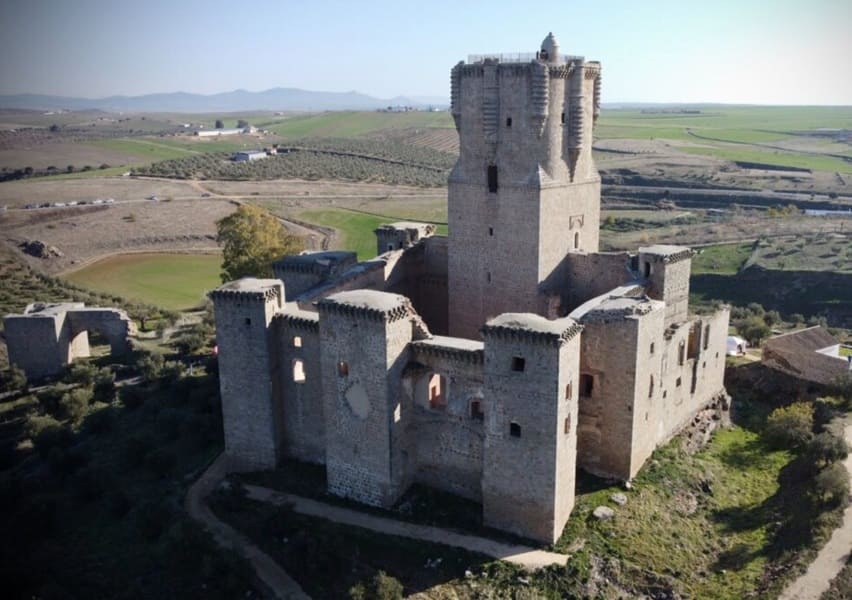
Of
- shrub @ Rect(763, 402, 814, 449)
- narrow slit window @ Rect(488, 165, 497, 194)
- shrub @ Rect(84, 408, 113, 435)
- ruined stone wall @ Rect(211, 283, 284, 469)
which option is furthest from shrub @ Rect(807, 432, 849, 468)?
shrub @ Rect(84, 408, 113, 435)

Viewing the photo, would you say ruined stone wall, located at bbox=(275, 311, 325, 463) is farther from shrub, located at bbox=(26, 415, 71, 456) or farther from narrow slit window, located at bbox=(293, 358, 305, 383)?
shrub, located at bbox=(26, 415, 71, 456)

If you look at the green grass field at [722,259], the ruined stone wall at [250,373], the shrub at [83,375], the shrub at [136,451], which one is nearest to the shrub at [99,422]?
the shrub at [136,451]

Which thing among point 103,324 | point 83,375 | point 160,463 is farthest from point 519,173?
point 103,324

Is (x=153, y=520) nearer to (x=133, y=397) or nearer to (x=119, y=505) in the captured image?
(x=119, y=505)

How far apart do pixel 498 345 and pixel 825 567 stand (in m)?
12.7

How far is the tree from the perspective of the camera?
144 feet

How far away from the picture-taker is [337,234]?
2928 inches

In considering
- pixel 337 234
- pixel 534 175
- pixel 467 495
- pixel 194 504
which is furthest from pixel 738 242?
pixel 194 504

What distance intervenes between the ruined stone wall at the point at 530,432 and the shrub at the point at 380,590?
14.1 feet

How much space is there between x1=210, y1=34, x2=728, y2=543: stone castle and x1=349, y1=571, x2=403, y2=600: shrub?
13.0 feet

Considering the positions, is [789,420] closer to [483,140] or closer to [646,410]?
[646,410]

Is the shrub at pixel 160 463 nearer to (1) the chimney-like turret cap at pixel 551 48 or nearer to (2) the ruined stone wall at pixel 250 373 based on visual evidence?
(2) the ruined stone wall at pixel 250 373

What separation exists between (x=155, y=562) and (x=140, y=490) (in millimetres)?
4931

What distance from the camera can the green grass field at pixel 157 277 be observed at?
5716cm
